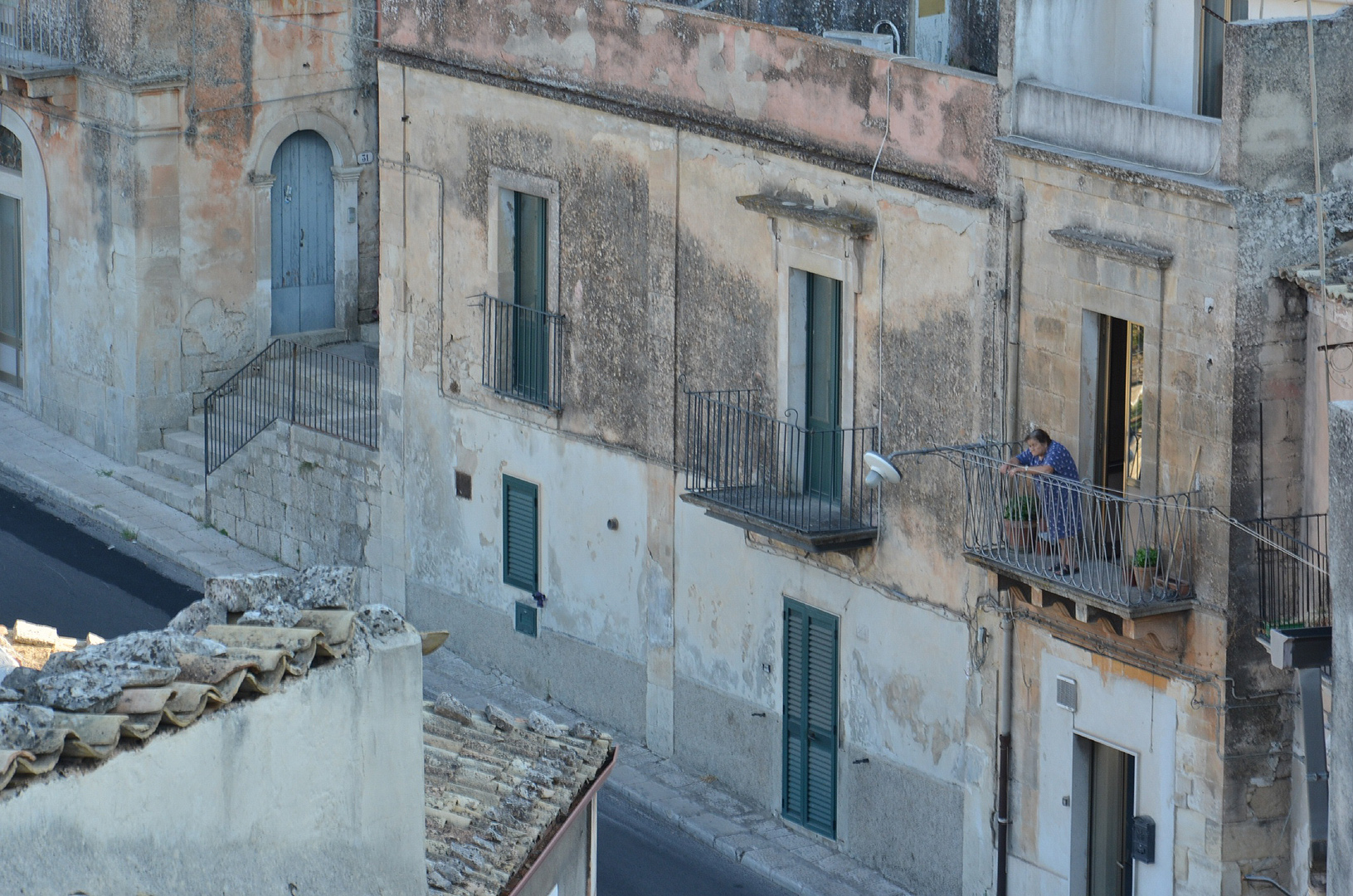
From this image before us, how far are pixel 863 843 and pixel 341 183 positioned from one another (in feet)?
43.4

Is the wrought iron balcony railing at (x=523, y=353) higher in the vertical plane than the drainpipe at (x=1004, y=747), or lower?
higher

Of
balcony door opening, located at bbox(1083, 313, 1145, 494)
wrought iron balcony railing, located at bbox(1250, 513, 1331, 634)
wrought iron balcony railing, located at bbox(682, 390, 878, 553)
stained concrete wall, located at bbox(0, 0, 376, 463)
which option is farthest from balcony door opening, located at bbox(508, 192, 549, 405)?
wrought iron balcony railing, located at bbox(1250, 513, 1331, 634)

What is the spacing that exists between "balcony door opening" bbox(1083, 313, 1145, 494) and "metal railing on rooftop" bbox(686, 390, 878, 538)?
247 centimetres

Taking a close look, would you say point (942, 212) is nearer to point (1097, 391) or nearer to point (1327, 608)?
point (1097, 391)

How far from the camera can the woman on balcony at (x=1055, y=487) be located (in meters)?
17.2

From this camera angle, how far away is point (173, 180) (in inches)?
1133

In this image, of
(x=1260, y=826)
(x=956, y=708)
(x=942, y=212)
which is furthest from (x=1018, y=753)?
(x=942, y=212)

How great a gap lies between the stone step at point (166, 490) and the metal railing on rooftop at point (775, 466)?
8.55 metres

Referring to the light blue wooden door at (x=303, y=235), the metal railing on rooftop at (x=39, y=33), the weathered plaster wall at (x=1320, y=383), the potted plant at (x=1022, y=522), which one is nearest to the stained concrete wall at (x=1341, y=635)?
the weathered plaster wall at (x=1320, y=383)

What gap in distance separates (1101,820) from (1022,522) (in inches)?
94.5

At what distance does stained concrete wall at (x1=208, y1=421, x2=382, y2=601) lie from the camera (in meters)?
25.6

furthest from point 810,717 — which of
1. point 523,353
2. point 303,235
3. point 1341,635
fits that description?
point 303,235

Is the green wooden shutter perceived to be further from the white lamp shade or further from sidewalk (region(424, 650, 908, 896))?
the white lamp shade

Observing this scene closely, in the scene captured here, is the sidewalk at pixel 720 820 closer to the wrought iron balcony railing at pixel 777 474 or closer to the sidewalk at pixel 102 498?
the wrought iron balcony railing at pixel 777 474
